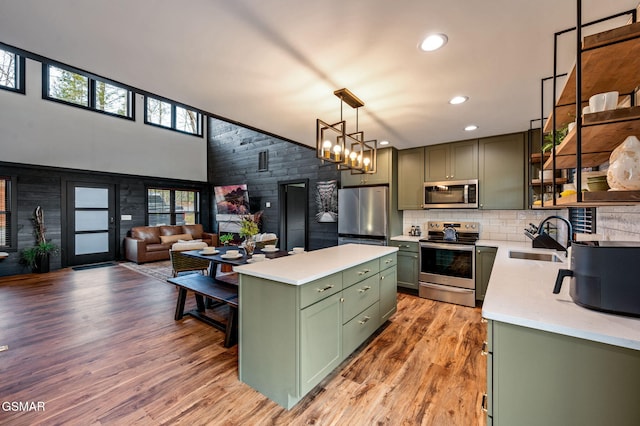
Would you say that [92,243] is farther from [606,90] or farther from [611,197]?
[606,90]

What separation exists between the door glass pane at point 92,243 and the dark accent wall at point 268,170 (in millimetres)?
2824

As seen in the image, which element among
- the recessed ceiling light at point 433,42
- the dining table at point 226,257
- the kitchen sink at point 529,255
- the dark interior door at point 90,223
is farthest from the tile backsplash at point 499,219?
the dark interior door at point 90,223

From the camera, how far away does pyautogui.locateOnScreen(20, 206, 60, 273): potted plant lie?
5590 millimetres

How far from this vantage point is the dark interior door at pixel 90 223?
636cm

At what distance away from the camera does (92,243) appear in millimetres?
6711

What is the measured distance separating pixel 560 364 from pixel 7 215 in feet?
28.1

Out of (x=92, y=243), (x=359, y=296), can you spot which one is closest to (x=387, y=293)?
(x=359, y=296)

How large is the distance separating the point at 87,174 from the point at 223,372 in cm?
684

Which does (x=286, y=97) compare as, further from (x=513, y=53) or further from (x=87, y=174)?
(x=87, y=174)

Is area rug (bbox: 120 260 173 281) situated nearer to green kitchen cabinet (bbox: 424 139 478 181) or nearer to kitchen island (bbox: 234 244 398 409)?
kitchen island (bbox: 234 244 398 409)

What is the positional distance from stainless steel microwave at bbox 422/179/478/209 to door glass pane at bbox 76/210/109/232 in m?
7.60

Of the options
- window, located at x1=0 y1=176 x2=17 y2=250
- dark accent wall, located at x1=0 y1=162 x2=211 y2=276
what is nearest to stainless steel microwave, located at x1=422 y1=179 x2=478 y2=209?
dark accent wall, located at x1=0 y1=162 x2=211 y2=276

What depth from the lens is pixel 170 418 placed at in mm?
1761

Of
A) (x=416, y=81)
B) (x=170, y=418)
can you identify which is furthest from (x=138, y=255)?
(x=416, y=81)
